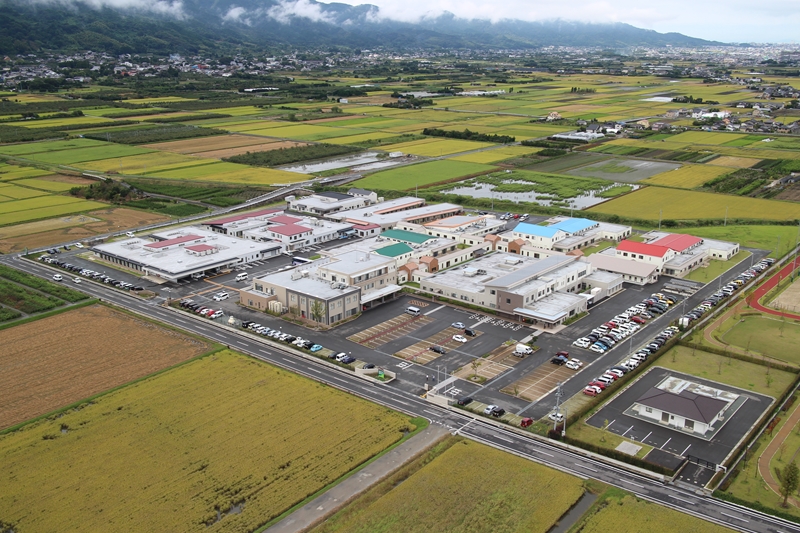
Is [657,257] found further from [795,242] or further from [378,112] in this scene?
[378,112]

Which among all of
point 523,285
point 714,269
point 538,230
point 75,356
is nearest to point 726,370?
point 523,285

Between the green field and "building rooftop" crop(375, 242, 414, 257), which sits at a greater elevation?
"building rooftop" crop(375, 242, 414, 257)

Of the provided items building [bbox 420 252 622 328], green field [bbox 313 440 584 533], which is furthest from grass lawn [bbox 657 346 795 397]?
green field [bbox 313 440 584 533]

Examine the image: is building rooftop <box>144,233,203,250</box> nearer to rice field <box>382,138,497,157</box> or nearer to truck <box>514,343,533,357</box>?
truck <box>514,343,533,357</box>

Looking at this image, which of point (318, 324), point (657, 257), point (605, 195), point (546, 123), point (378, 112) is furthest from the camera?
point (378, 112)

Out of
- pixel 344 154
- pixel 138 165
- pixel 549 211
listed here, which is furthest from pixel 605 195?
pixel 138 165

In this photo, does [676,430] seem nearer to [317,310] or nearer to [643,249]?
[317,310]
